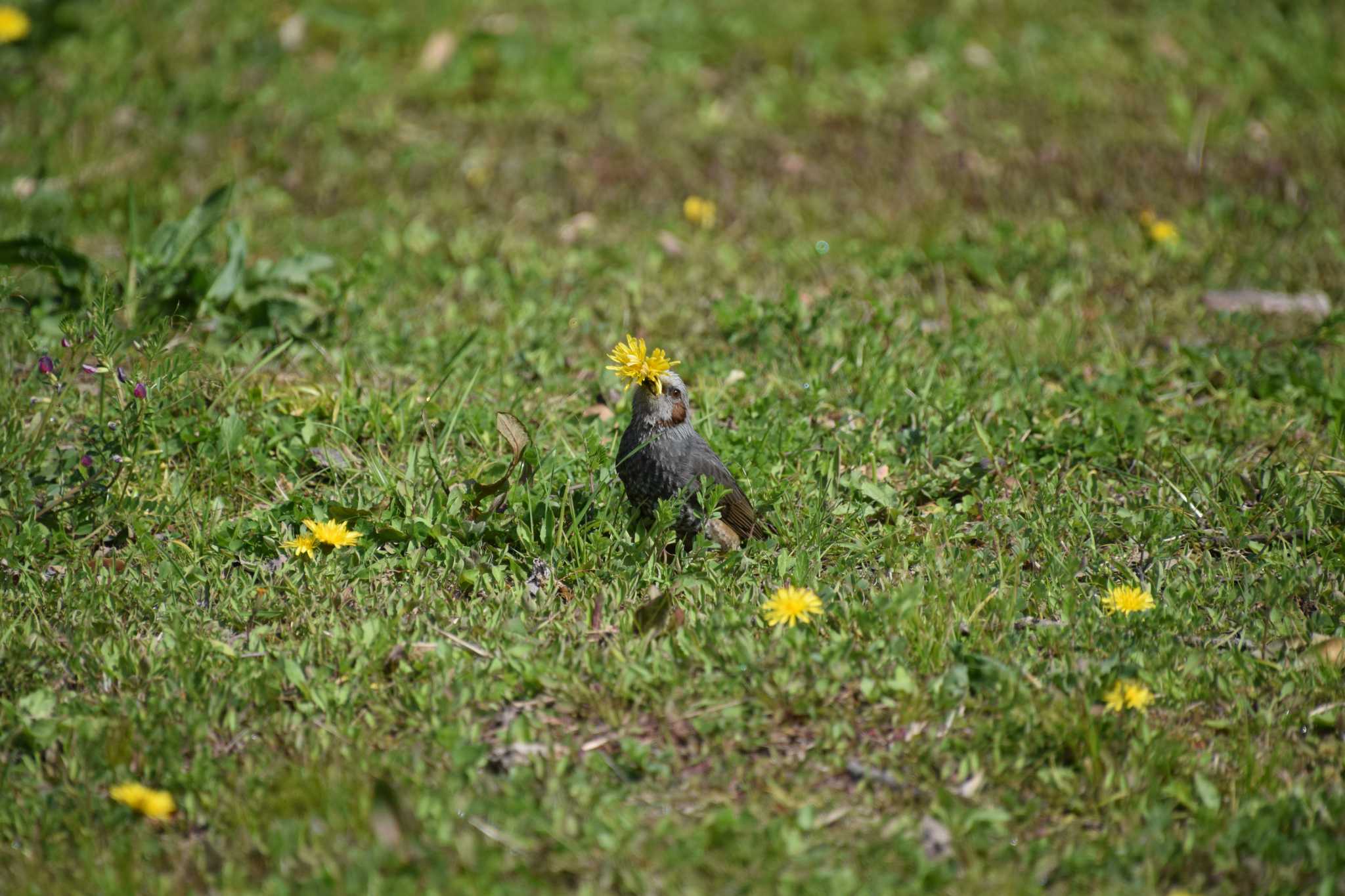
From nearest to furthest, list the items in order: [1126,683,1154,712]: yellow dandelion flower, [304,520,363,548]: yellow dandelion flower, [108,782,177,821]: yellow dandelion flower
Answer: [108,782,177,821]: yellow dandelion flower, [1126,683,1154,712]: yellow dandelion flower, [304,520,363,548]: yellow dandelion flower

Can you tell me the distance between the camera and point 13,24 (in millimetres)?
7609

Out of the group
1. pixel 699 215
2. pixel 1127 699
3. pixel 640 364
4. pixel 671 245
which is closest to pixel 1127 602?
pixel 1127 699

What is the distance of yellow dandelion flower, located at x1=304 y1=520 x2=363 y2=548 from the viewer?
149 inches

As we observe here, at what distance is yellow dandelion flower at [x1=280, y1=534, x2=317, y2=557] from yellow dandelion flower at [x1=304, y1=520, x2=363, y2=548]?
20 mm

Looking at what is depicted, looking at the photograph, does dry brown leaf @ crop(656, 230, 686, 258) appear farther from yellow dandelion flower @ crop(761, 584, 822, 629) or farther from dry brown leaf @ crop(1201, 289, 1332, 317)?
yellow dandelion flower @ crop(761, 584, 822, 629)

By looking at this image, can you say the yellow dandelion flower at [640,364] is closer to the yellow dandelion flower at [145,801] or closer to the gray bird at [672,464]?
the gray bird at [672,464]

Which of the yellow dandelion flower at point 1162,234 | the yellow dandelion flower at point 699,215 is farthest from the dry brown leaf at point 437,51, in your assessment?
the yellow dandelion flower at point 1162,234

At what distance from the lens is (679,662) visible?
3359mm

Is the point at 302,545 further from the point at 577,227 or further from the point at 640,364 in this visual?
the point at 577,227

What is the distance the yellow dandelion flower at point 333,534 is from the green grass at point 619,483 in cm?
8

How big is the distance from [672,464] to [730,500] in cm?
23

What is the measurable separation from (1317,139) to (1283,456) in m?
4.09

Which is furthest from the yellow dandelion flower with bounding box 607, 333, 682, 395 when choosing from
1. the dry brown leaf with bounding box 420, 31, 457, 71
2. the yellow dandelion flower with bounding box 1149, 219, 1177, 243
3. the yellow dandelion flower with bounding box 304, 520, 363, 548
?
the dry brown leaf with bounding box 420, 31, 457, 71

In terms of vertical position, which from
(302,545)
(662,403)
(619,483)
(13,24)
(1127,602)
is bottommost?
(1127,602)
